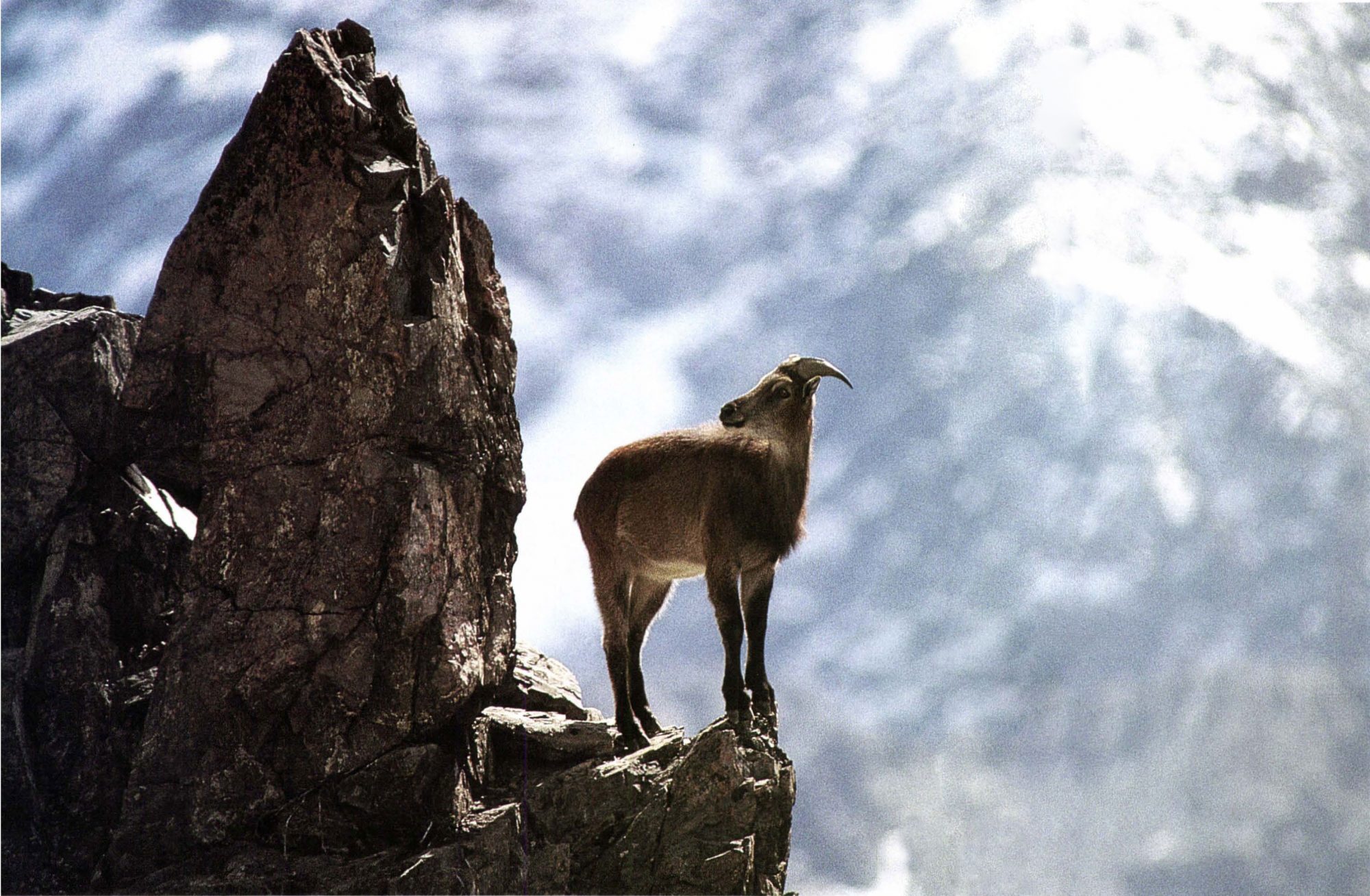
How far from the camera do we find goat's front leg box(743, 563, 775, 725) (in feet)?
41.5

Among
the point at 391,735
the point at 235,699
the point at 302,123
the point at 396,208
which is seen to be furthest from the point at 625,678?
the point at 302,123

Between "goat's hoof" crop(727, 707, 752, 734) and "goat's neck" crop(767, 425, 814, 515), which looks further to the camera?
"goat's neck" crop(767, 425, 814, 515)

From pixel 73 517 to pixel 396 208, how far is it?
4676 mm

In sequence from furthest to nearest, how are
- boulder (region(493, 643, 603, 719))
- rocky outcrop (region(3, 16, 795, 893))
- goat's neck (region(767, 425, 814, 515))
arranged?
boulder (region(493, 643, 603, 719)), goat's neck (region(767, 425, 814, 515)), rocky outcrop (region(3, 16, 795, 893))

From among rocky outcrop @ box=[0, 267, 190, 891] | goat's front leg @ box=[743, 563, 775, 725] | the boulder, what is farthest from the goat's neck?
rocky outcrop @ box=[0, 267, 190, 891]

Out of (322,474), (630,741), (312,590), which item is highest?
(322,474)

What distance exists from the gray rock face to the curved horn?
3181 millimetres

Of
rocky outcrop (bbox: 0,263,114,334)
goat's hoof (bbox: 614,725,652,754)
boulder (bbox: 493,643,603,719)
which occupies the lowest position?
goat's hoof (bbox: 614,725,652,754)

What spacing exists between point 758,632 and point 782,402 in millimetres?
2616

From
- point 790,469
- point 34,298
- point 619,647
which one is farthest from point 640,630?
point 34,298

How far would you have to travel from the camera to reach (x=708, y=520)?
1316 centimetres

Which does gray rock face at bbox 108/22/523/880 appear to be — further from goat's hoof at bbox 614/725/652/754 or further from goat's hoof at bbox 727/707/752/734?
goat's hoof at bbox 727/707/752/734

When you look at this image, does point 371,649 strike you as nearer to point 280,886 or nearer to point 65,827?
point 280,886

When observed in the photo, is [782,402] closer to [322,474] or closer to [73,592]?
[322,474]
